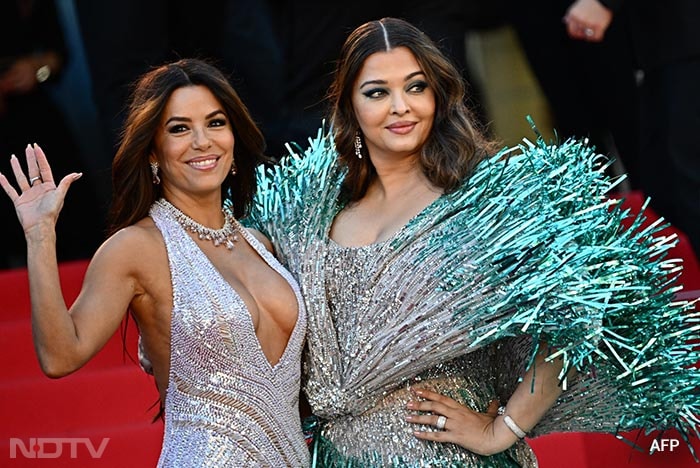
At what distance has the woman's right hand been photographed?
2.92 m

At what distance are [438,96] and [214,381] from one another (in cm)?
90

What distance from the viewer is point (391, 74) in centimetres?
336

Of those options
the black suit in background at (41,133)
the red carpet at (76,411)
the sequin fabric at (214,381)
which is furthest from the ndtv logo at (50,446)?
the black suit in background at (41,133)

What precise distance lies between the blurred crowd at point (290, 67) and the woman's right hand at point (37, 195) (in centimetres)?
164

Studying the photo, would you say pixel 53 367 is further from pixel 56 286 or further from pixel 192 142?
pixel 192 142

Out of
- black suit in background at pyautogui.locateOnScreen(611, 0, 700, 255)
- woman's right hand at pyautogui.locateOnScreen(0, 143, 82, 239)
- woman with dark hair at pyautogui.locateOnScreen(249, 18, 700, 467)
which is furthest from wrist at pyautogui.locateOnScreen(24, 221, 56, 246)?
black suit in background at pyautogui.locateOnScreen(611, 0, 700, 255)

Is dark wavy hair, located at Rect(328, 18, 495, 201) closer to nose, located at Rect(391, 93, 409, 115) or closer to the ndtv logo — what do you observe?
nose, located at Rect(391, 93, 409, 115)

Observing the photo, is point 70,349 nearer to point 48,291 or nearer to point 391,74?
point 48,291

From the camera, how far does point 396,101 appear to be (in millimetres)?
3338

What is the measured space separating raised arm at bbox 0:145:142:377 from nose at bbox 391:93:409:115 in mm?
737

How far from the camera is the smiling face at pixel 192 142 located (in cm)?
328

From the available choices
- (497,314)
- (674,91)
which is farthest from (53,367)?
(674,91)

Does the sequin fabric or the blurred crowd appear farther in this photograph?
the blurred crowd

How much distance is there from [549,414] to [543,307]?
420 mm
